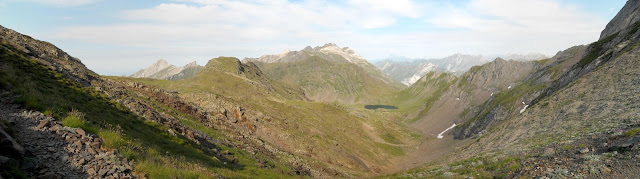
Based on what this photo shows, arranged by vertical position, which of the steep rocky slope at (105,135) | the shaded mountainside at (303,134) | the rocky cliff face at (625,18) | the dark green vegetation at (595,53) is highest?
the rocky cliff face at (625,18)

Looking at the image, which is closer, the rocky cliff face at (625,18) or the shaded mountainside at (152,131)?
the shaded mountainside at (152,131)

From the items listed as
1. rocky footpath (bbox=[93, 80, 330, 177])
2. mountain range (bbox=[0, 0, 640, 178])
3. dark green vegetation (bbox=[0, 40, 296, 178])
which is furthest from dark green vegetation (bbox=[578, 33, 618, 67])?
dark green vegetation (bbox=[0, 40, 296, 178])

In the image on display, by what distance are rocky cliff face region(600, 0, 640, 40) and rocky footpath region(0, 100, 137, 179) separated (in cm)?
15520

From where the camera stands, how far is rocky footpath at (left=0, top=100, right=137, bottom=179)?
11875 millimetres

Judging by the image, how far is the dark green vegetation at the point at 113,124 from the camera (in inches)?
658

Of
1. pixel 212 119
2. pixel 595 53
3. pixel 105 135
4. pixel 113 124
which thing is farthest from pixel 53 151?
pixel 595 53

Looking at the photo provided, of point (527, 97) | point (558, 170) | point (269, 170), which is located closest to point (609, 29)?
point (527, 97)

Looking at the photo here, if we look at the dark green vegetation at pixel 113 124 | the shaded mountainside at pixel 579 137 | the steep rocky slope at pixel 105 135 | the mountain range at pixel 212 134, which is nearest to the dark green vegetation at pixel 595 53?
the shaded mountainside at pixel 579 137

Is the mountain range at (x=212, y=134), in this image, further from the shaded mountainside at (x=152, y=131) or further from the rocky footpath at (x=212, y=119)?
the rocky footpath at (x=212, y=119)

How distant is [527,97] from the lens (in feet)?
400

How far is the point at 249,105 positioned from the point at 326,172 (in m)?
32.0

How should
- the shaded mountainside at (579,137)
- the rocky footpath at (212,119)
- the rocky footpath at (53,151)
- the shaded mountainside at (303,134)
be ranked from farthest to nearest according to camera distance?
the shaded mountainside at (303,134)
the rocky footpath at (212,119)
the shaded mountainside at (579,137)
the rocky footpath at (53,151)

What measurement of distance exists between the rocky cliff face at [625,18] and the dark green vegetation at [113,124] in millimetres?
148284

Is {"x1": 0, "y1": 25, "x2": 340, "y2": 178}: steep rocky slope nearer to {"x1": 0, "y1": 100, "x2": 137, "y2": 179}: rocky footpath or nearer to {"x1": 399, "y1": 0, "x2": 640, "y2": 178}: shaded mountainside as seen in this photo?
{"x1": 0, "y1": 100, "x2": 137, "y2": 179}: rocky footpath
